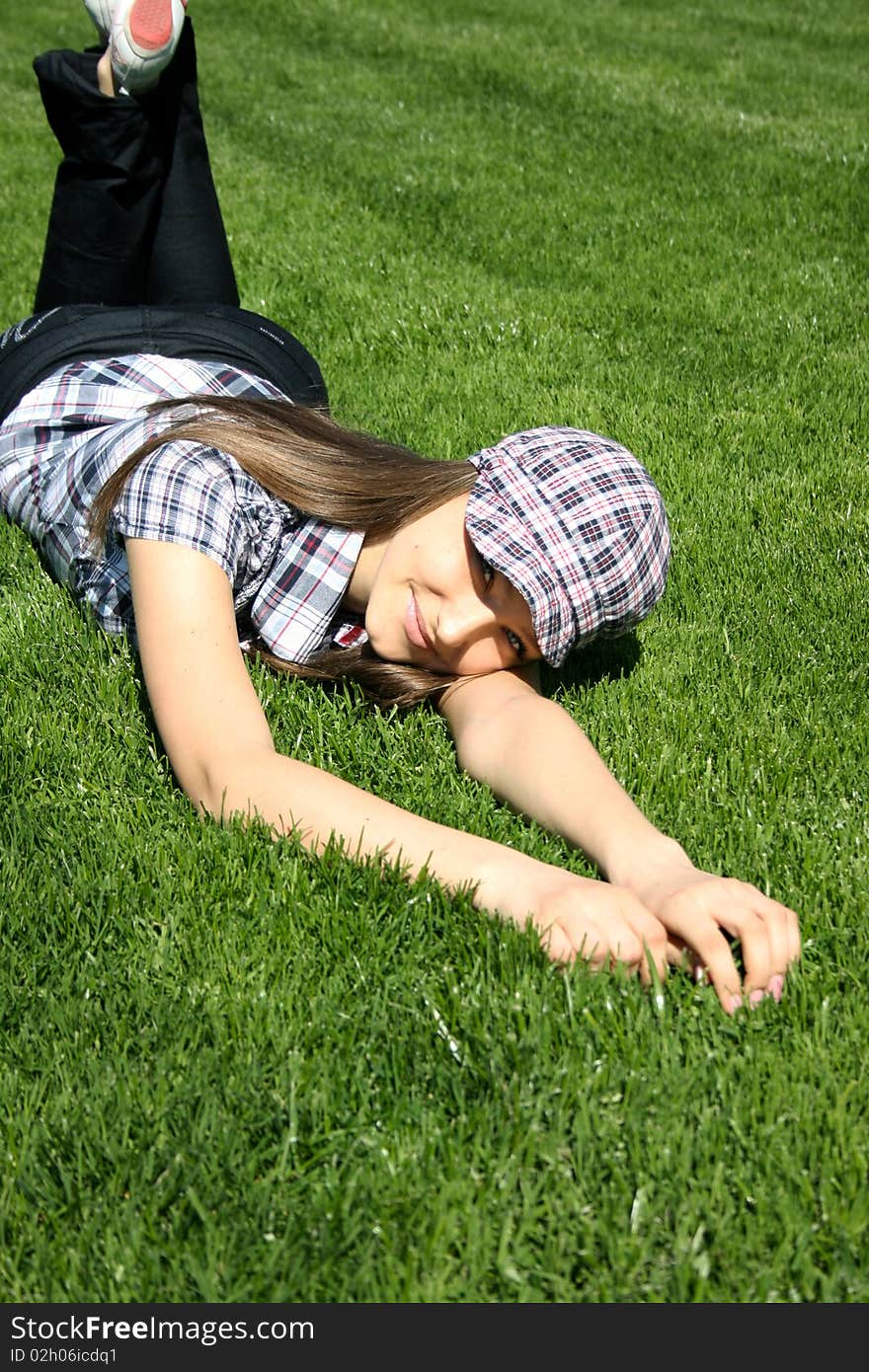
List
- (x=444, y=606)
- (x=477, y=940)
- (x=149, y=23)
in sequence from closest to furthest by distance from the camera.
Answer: (x=477, y=940), (x=444, y=606), (x=149, y=23)

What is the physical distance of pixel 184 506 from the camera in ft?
9.79

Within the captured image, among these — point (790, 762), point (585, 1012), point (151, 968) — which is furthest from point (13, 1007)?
point (790, 762)

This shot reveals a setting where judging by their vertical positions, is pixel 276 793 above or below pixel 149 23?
below

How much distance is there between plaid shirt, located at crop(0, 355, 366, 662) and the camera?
3.03 meters

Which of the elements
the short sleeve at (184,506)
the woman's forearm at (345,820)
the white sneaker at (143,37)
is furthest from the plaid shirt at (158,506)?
the white sneaker at (143,37)

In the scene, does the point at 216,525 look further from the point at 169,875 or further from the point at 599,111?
the point at 599,111

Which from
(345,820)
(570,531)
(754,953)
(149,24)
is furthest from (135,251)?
(754,953)

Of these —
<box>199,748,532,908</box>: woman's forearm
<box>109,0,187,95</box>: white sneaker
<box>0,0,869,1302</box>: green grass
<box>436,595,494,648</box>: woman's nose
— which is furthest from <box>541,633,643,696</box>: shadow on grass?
<box>109,0,187,95</box>: white sneaker

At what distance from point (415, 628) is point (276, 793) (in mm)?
639

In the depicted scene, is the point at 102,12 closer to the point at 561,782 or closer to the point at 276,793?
the point at 276,793

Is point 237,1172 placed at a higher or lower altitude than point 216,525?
lower

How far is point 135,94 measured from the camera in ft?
14.7

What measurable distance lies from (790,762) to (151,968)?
1.65 m

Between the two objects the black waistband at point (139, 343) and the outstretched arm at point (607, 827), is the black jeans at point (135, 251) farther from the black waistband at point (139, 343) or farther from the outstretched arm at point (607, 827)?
the outstretched arm at point (607, 827)
